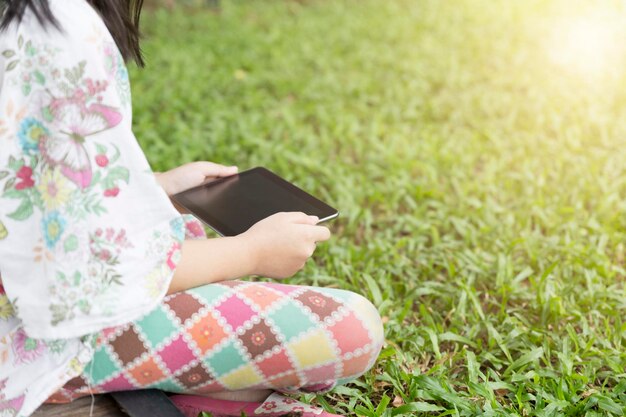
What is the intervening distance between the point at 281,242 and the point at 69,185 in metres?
0.51

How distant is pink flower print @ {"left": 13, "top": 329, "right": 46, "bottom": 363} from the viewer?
58.1 inches

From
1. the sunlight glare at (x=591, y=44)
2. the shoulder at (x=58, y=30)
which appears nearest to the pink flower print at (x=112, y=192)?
the shoulder at (x=58, y=30)

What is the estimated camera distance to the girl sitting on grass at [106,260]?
135 cm

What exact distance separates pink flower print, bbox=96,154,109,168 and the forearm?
0.24 metres

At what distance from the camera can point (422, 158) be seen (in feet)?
11.1

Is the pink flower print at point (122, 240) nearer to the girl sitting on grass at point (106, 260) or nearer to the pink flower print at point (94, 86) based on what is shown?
the girl sitting on grass at point (106, 260)

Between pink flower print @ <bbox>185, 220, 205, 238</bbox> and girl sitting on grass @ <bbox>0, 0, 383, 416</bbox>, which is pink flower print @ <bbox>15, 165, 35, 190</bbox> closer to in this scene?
girl sitting on grass @ <bbox>0, 0, 383, 416</bbox>

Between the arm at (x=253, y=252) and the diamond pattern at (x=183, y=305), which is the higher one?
the arm at (x=253, y=252)

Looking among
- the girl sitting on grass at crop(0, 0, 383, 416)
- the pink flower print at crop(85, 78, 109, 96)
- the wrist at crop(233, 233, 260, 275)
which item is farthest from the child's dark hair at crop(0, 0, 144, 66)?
the wrist at crop(233, 233, 260, 275)

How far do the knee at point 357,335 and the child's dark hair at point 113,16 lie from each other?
0.77 metres

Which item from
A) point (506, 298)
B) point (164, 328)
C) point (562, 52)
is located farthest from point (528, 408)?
point (562, 52)

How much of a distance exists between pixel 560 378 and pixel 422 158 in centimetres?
153

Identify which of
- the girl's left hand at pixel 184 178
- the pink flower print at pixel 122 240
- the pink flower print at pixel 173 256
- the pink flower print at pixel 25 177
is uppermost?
the pink flower print at pixel 25 177

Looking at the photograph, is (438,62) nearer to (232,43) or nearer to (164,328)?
(232,43)
